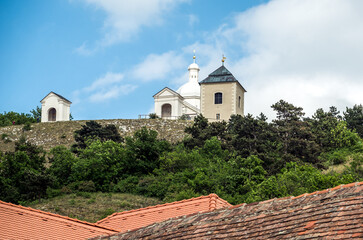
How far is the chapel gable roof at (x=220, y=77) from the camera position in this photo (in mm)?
70062

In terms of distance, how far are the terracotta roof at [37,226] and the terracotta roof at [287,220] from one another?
5.04 m

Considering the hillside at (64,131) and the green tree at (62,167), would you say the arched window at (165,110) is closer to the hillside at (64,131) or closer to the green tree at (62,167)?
the hillside at (64,131)

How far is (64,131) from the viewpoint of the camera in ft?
223

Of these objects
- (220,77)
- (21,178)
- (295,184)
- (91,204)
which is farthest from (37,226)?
(220,77)

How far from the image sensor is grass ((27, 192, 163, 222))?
37303 mm

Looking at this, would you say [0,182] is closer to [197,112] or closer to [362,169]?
[362,169]

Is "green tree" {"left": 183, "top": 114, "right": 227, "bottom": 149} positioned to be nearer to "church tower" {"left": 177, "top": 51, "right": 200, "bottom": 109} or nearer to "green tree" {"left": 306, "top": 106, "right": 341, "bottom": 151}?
"green tree" {"left": 306, "top": 106, "right": 341, "bottom": 151}

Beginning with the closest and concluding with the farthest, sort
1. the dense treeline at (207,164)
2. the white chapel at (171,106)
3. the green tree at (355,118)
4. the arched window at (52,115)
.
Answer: the dense treeline at (207,164) → the green tree at (355,118) → the white chapel at (171,106) → the arched window at (52,115)

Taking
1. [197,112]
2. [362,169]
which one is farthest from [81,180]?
[197,112]

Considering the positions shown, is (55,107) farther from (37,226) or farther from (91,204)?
(37,226)

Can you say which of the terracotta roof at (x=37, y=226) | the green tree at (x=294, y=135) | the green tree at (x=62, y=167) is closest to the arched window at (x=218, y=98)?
the green tree at (x=294, y=135)

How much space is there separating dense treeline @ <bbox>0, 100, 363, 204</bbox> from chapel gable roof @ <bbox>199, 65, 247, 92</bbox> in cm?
1372

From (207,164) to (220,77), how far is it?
26.1 m

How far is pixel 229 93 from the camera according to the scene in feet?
226
